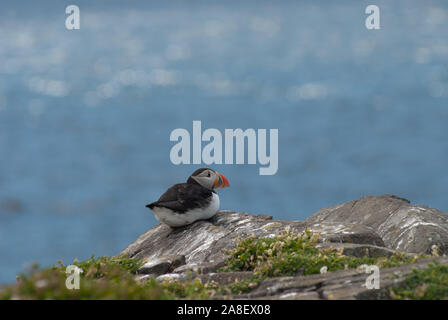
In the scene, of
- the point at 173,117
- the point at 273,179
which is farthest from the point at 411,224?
the point at 173,117

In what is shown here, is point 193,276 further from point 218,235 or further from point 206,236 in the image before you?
point 206,236

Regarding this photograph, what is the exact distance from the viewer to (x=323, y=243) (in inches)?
334

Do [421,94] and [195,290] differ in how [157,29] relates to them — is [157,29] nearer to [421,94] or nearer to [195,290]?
[421,94]

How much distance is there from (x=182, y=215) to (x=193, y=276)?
9.41 feet

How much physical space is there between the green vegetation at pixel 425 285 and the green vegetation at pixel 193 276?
57 mm

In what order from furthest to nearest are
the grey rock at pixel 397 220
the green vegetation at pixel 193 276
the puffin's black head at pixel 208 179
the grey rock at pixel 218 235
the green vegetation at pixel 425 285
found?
the puffin's black head at pixel 208 179 < the grey rock at pixel 397 220 < the grey rock at pixel 218 235 < the green vegetation at pixel 425 285 < the green vegetation at pixel 193 276

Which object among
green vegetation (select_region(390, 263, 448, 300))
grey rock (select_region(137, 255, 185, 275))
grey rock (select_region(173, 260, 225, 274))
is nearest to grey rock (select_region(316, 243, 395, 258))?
grey rock (select_region(173, 260, 225, 274))

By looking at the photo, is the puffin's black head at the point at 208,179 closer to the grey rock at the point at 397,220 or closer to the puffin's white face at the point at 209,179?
the puffin's white face at the point at 209,179

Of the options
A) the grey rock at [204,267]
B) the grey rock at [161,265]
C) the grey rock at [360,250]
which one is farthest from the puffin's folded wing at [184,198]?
the grey rock at [360,250]

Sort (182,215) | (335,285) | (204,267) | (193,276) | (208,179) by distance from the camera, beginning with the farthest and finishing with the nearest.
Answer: (208,179), (182,215), (204,267), (193,276), (335,285)

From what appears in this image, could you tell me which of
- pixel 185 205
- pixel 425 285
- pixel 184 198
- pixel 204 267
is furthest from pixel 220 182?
pixel 425 285

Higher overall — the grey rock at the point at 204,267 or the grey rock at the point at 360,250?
the grey rock at the point at 360,250

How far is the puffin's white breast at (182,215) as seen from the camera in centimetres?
1065

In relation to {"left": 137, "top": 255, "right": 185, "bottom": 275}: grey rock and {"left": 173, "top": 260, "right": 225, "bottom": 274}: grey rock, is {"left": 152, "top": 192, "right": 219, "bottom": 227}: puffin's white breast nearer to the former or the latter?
{"left": 137, "top": 255, "right": 185, "bottom": 275}: grey rock
